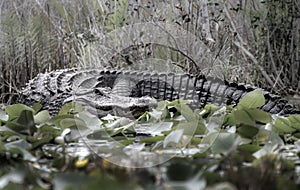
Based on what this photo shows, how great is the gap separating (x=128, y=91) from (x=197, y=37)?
54.3 inches

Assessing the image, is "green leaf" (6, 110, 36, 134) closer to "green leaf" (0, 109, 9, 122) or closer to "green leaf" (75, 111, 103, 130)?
"green leaf" (75, 111, 103, 130)

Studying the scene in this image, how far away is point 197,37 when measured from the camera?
503cm

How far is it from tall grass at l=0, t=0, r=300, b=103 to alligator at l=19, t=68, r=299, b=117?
28.5 inches

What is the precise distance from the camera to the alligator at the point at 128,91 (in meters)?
3.12

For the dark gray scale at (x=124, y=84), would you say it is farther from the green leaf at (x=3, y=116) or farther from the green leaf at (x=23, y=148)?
the green leaf at (x=23, y=148)

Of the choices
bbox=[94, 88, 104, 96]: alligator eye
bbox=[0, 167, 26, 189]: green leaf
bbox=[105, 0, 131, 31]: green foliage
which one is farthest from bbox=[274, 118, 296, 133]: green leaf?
bbox=[105, 0, 131, 31]: green foliage

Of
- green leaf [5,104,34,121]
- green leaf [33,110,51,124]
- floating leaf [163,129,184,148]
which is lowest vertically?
green leaf [33,110,51,124]

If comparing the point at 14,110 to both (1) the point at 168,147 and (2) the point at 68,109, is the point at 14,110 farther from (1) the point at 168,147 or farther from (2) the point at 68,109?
(1) the point at 168,147

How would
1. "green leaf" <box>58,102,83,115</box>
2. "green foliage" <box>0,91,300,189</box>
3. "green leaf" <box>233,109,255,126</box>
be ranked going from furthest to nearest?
"green leaf" <box>58,102,83,115</box> < "green leaf" <box>233,109,255,126</box> < "green foliage" <box>0,91,300,189</box>

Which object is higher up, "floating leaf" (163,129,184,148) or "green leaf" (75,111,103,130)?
"floating leaf" (163,129,184,148)

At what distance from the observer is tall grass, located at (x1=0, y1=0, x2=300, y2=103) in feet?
16.5

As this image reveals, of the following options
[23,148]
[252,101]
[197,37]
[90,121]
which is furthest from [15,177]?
[197,37]

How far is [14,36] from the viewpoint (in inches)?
208

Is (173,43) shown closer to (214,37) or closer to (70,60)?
(214,37)
